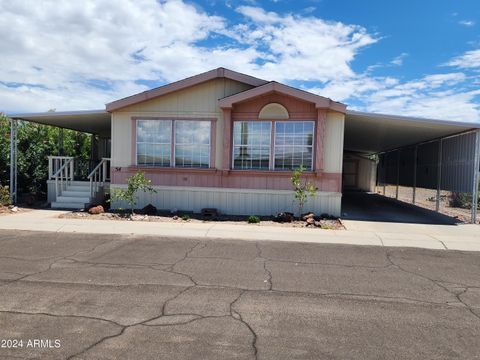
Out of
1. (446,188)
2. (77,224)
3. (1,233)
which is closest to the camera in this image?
(1,233)

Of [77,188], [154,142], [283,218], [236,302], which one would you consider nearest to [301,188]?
[283,218]

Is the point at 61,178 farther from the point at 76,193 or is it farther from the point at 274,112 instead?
the point at 274,112

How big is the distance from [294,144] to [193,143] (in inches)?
128

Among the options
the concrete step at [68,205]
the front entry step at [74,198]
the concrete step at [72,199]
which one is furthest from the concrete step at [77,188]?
the concrete step at [68,205]

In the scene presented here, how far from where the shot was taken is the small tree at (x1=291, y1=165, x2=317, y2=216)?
11.8 metres

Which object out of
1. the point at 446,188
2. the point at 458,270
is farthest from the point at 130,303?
the point at 446,188

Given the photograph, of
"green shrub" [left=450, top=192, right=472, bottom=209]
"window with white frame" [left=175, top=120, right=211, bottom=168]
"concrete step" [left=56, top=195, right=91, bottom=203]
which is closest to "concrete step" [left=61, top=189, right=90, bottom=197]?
"concrete step" [left=56, top=195, right=91, bottom=203]

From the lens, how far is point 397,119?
12312 millimetres

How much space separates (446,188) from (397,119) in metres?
4.42

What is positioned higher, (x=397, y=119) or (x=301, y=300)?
(x=397, y=119)

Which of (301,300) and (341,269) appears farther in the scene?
(341,269)

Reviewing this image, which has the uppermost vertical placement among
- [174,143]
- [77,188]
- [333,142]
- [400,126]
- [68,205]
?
[400,126]

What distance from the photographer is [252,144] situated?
12.8 metres

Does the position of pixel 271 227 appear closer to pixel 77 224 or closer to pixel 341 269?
pixel 341 269
